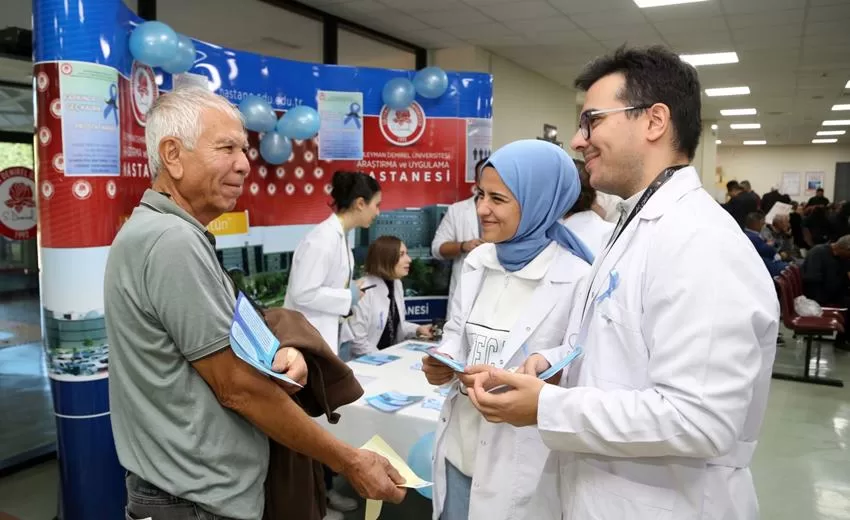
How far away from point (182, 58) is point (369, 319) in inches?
72.3

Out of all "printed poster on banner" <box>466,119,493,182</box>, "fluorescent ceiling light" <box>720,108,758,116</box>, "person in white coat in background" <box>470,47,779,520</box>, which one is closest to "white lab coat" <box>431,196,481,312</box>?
"printed poster on banner" <box>466,119,493,182</box>

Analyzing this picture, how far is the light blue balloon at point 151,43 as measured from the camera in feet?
10.1

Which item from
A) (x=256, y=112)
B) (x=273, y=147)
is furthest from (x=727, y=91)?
(x=256, y=112)

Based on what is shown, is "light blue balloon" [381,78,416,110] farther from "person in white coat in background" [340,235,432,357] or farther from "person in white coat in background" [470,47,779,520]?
"person in white coat in background" [470,47,779,520]

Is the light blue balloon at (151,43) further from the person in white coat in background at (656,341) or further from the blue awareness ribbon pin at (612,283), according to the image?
the blue awareness ribbon pin at (612,283)

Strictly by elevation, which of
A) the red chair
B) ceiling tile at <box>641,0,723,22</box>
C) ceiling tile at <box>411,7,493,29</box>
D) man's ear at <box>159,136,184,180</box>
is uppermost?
ceiling tile at <box>641,0,723,22</box>

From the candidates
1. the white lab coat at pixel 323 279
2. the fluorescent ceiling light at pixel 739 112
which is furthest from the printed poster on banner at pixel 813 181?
the white lab coat at pixel 323 279

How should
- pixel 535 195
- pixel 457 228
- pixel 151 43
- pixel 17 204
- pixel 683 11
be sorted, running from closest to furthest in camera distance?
pixel 535 195
pixel 151 43
pixel 17 204
pixel 457 228
pixel 683 11

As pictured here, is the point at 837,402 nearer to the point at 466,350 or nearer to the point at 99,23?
the point at 466,350

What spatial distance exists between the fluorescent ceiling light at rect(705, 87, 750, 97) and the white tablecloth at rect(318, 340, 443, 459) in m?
9.12

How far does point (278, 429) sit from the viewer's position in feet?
4.10

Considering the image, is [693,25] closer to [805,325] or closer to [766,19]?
[766,19]

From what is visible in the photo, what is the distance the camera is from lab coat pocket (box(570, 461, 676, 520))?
42.1 inches

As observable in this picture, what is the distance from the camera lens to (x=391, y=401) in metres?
2.55
